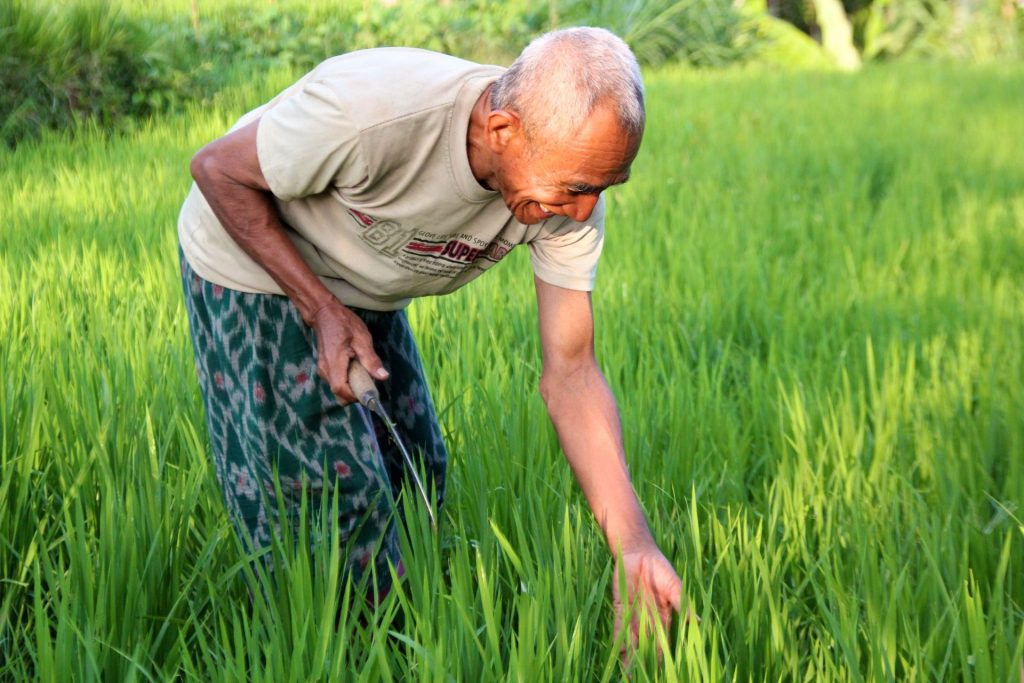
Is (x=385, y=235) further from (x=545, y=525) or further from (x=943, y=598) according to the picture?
(x=943, y=598)

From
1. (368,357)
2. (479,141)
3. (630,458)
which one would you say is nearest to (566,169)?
(479,141)

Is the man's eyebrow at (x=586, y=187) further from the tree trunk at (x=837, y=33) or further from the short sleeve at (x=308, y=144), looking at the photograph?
the tree trunk at (x=837, y=33)

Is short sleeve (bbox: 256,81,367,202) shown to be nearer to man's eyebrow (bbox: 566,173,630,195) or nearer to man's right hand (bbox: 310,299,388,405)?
man's right hand (bbox: 310,299,388,405)

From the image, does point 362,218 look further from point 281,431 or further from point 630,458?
point 630,458

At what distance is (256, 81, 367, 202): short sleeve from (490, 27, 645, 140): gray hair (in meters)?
0.25

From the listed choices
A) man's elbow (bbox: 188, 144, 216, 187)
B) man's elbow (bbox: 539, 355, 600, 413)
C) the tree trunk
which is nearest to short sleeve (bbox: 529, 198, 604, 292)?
man's elbow (bbox: 539, 355, 600, 413)

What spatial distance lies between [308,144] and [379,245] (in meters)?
0.21

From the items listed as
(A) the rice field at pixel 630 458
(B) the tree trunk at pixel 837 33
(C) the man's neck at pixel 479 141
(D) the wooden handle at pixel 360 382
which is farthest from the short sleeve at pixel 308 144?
(B) the tree trunk at pixel 837 33

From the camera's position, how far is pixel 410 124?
1.64 metres

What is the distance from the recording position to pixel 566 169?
59.6 inches

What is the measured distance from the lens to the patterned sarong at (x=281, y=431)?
180 centimetres

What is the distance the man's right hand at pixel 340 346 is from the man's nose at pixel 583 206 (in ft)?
1.15

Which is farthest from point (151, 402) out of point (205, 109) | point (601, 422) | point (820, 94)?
point (820, 94)

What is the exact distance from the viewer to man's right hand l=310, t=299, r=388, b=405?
5.52 feet
